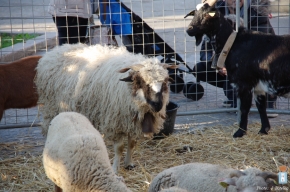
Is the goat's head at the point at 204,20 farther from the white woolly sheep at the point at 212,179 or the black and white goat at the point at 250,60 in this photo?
the white woolly sheep at the point at 212,179

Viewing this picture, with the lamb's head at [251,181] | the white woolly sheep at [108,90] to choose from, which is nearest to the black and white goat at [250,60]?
the white woolly sheep at [108,90]

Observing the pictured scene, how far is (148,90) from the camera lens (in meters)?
5.12

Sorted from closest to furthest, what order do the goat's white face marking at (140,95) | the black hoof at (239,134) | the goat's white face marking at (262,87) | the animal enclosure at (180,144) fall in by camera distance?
the goat's white face marking at (140,95), the animal enclosure at (180,144), the goat's white face marking at (262,87), the black hoof at (239,134)

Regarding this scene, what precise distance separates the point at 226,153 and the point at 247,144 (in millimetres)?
434

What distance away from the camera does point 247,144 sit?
6.44 m

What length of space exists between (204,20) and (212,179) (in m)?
3.32

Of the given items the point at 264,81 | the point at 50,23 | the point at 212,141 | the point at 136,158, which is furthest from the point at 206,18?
the point at 50,23

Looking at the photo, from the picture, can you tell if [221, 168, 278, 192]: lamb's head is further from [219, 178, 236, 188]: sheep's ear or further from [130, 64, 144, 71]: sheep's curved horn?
[130, 64, 144, 71]: sheep's curved horn

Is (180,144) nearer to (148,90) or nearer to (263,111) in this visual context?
(263,111)

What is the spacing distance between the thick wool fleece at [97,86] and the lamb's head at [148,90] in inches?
0.4

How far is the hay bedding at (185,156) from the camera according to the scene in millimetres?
5395

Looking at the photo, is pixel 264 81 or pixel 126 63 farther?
pixel 264 81

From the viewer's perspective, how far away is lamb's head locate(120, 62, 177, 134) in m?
5.07

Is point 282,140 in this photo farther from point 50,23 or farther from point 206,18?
point 50,23
